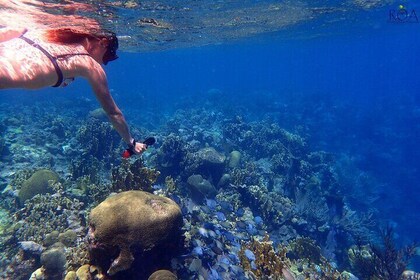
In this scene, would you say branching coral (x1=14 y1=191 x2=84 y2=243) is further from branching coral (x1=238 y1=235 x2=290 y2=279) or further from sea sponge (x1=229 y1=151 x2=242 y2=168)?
sea sponge (x1=229 y1=151 x2=242 y2=168)

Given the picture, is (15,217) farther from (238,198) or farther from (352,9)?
(352,9)

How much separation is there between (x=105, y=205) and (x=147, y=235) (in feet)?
3.33

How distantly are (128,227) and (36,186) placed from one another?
265 inches

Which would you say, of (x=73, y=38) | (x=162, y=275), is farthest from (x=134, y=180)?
(x=73, y=38)

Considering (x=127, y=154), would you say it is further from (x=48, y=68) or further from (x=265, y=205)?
(x=265, y=205)

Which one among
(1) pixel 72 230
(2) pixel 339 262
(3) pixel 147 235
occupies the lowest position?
(2) pixel 339 262

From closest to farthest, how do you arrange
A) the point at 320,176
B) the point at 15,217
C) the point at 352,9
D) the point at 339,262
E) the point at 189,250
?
the point at 189,250 → the point at 15,217 → the point at 339,262 → the point at 320,176 → the point at 352,9

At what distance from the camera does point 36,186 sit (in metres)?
10.1

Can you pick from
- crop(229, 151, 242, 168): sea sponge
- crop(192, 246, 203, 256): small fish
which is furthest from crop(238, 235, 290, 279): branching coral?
crop(229, 151, 242, 168): sea sponge

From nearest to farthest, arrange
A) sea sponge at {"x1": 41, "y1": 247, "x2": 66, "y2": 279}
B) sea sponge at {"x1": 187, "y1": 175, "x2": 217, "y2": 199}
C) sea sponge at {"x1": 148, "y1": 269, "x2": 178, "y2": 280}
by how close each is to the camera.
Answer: sea sponge at {"x1": 148, "y1": 269, "x2": 178, "y2": 280}
sea sponge at {"x1": 41, "y1": 247, "x2": 66, "y2": 279}
sea sponge at {"x1": 187, "y1": 175, "x2": 217, "y2": 199}

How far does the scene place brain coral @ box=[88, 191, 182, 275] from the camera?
16.8 feet

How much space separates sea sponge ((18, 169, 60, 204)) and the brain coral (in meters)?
5.92

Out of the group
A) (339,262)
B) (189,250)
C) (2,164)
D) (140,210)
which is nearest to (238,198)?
(339,262)

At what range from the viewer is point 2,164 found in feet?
43.1
